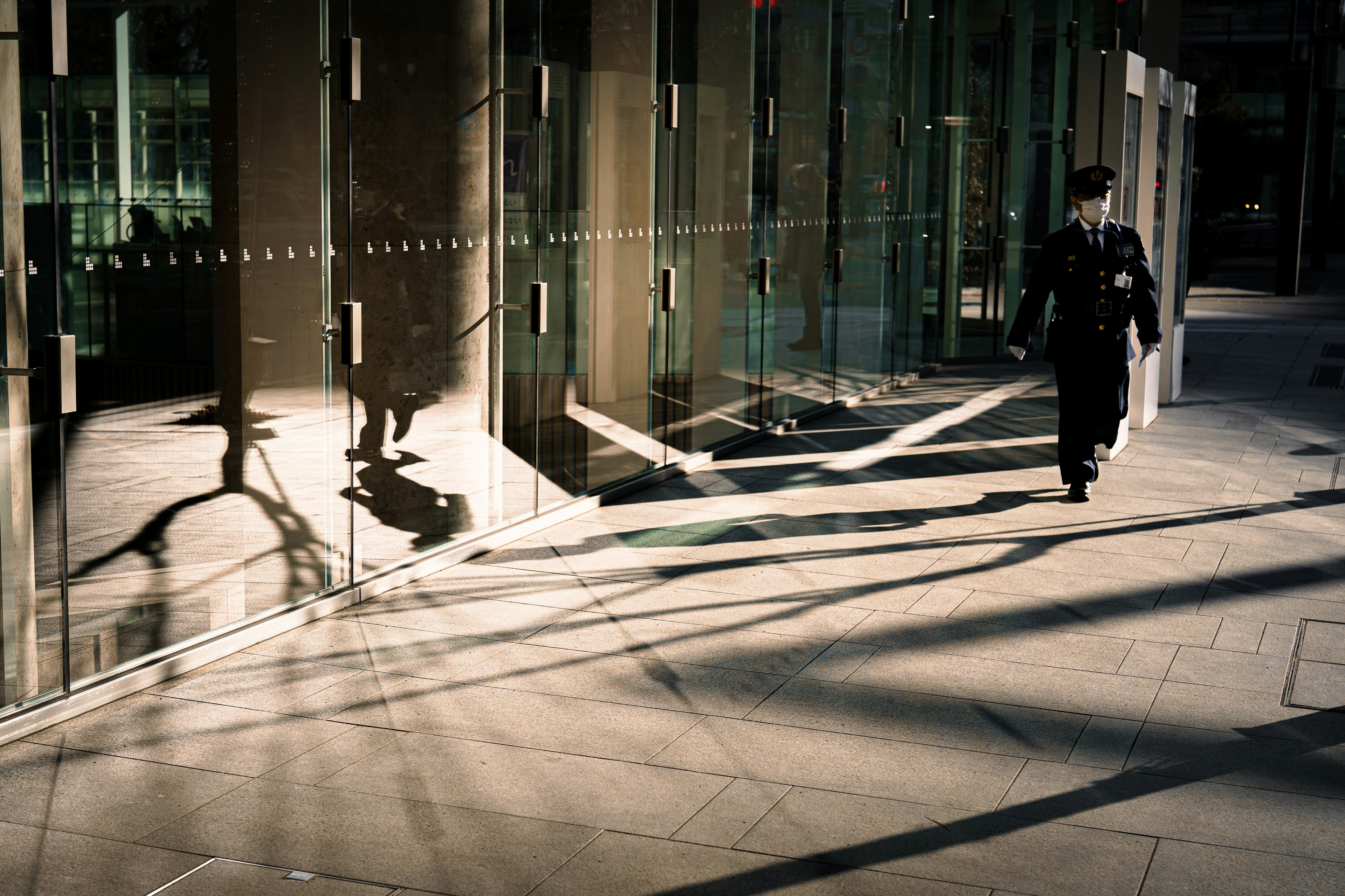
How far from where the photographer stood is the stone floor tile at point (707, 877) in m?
3.23

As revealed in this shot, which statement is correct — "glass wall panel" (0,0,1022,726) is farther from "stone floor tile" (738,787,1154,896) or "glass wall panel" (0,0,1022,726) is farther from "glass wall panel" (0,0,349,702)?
"stone floor tile" (738,787,1154,896)

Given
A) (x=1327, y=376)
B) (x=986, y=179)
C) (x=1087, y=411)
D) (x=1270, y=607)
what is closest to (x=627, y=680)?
(x=1270, y=607)

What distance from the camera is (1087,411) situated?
25.6 ft

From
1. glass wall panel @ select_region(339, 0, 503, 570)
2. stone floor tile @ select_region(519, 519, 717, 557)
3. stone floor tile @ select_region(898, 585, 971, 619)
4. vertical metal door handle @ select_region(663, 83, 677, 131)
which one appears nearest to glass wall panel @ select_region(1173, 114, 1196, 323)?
vertical metal door handle @ select_region(663, 83, 677, 131)

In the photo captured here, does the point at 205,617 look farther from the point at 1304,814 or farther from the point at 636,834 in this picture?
the point at 1304,814

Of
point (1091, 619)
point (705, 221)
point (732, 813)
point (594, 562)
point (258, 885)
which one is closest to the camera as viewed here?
point (258, 885)

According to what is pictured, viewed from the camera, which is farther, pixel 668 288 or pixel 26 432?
pixel 668 288

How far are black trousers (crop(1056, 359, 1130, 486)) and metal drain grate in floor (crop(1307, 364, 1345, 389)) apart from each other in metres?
5.33

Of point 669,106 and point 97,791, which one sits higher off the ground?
point 669,106

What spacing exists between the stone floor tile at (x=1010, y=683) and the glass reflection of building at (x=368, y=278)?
2102mm

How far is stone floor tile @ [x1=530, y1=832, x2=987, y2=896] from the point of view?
323cm

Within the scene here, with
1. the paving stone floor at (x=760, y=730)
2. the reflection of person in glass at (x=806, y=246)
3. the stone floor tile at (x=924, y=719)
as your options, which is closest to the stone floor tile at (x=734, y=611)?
the paving stone floor at (x=760, y=730)

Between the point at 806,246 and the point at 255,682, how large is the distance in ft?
20.7

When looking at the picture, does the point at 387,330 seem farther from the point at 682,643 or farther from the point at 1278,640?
the point at 1278,640
